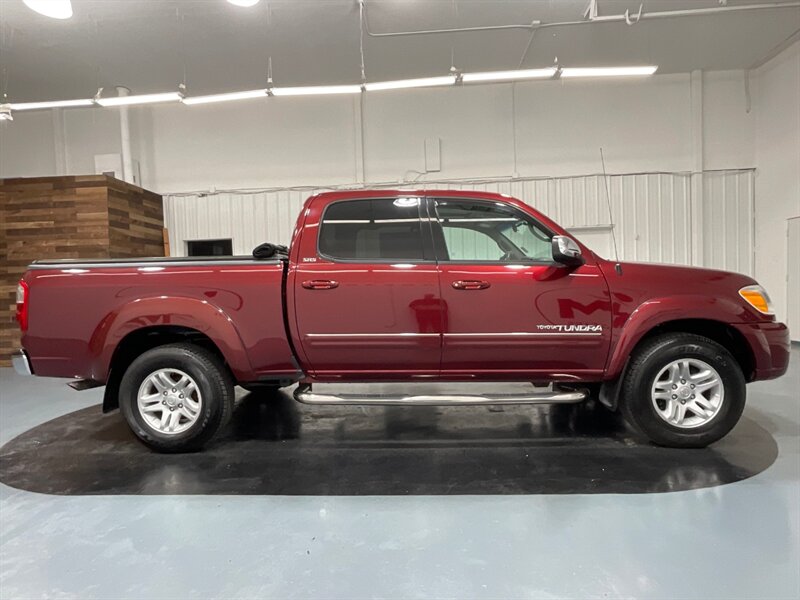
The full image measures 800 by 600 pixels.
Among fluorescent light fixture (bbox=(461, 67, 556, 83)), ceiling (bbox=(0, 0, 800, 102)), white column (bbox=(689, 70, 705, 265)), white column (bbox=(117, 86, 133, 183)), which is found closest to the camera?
fluorescent light fixture (bbox=(461, 67, 556, 83))

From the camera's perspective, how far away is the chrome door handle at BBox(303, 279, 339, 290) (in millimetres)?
2938

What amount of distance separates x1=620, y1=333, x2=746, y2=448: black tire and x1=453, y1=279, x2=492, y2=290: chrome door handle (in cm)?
116

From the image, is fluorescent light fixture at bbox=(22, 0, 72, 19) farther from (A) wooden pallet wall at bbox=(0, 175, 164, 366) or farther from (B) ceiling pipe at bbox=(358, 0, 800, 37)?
(B) ceiling pipe at bbox=(358, 0, 800, 37)

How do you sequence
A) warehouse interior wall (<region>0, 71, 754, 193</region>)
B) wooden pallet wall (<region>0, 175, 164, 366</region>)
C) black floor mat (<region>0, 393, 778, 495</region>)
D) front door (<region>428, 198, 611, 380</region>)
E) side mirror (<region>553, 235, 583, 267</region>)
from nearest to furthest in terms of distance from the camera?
black floor mat (<region>0, 393, 778, 495</region>) < side mirror (<region>553, 235, 583, 267</region>) < front door (<region>428, 198, 611, 380</region>) < wooden pallet wall (<region>0, 175, 164, 366</region>) < warehouse interior wall (<region>0, 71, 754, 193</region>)

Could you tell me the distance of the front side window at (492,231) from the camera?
3094 mm

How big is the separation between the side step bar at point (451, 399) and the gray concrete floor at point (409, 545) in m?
0.61

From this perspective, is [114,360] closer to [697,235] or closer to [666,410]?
[666,410]

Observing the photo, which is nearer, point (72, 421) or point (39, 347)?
point (39, 347)

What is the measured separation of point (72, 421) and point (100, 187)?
4.45 metres

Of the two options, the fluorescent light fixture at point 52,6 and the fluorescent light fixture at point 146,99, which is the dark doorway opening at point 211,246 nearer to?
the fluorescent light fixture at point 146,99

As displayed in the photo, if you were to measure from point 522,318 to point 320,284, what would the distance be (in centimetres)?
136

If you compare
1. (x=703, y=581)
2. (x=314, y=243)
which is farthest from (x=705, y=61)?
(x=703, y=581)

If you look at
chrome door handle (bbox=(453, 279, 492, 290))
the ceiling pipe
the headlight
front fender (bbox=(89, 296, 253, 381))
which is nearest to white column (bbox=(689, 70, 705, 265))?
the ceiling pipe

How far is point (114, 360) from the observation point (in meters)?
3.10
